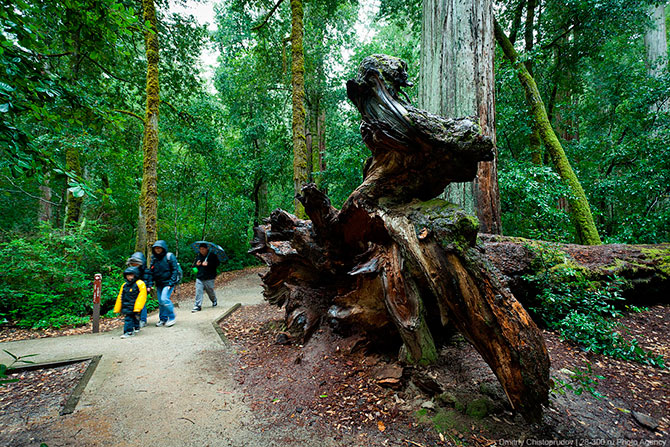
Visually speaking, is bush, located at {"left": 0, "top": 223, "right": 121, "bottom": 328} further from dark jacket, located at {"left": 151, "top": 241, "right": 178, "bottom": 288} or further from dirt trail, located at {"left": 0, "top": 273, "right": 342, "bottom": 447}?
dark jacket, located at {"left": 151, "top": 241, "right": 178, "bottom": 288}

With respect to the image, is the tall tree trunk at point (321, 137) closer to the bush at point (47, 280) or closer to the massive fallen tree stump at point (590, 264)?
the bush at point (47, 280)

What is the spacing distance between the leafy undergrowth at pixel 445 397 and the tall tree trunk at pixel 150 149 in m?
6.05

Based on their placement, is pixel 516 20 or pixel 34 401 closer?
pixel 34 401

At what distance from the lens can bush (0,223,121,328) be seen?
5953 mm

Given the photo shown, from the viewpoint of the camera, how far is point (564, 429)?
197 centimetres

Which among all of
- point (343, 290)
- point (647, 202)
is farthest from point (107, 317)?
point (647, 202)

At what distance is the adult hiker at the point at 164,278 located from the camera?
5.76 meters

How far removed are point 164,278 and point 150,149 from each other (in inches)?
169

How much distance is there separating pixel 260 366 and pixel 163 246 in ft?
11.3

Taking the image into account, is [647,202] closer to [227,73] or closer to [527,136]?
[527,136]

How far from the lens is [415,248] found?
7.45ft

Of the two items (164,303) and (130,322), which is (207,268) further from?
(130,322)

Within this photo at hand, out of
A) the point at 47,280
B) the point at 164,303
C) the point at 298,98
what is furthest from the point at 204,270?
the point at 298,98

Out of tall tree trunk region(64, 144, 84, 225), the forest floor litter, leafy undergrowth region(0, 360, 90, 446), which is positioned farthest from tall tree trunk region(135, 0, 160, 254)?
the forest floor litter
